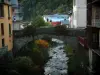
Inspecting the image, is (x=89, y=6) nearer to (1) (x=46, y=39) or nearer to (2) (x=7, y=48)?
(2) (x=7, y=48)

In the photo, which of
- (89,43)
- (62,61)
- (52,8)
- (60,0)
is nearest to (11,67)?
(89,43)

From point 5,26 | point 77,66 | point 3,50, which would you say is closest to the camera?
point 3,50

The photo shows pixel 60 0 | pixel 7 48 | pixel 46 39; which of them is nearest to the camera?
pixel 7 48

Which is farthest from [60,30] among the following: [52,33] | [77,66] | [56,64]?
[77,66]

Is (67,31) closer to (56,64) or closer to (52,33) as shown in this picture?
(52,33)

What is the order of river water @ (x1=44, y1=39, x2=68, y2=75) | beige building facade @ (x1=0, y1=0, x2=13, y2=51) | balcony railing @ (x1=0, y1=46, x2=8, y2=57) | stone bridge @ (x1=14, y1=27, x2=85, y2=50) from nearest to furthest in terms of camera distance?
balcony railing @ (x1=0, y1=46, x2=8, y2=57), beige building facade @ (x1=0, y1=0, x2=13, y2=51), river water @ (x1=44, y1=39, x2=68, y2=75), stone bridge @ (x1=14, y1=27, x2=85, y2=50)

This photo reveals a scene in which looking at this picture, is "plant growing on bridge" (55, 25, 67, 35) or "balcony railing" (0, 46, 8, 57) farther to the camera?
"plant growing on bridge" (55, 25, 67, 35)

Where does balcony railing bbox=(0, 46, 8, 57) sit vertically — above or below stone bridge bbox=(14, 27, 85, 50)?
below

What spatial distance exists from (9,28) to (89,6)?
12.9m

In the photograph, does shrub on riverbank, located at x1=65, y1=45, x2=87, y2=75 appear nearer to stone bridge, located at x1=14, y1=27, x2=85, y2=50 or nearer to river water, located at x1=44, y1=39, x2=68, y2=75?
river water, located at x1=44, y1=39, x2=68, y2=75

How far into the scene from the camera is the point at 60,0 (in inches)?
4345

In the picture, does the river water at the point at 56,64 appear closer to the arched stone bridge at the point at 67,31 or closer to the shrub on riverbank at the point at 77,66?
the shrub on riverbank at the point at 77,66

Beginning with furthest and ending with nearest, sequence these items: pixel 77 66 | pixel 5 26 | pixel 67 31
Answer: pixel 67 31 < pixel 5 26 < pixel 77 66

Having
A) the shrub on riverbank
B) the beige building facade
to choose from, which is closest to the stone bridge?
the beige building facade
